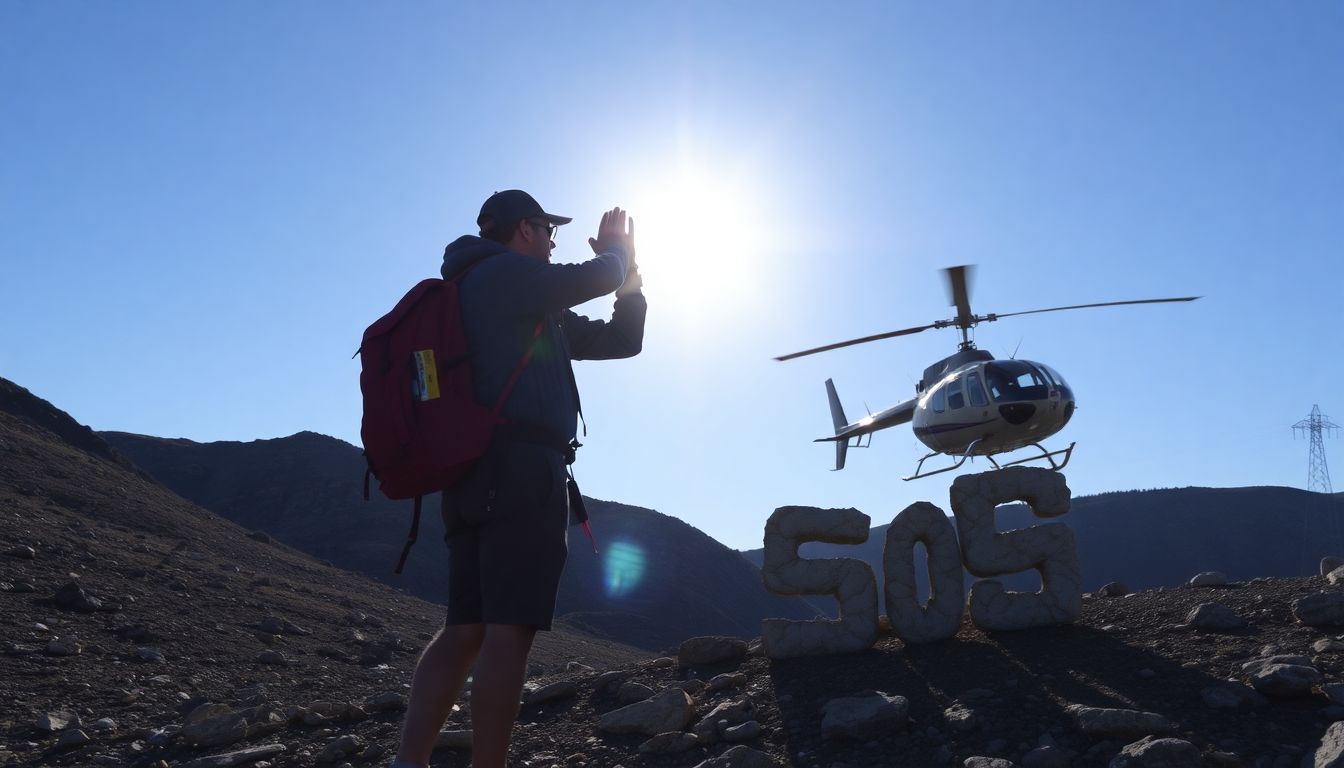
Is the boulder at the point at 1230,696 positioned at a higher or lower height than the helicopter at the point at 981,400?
lower

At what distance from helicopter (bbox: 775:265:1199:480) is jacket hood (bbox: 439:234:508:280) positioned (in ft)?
41.2

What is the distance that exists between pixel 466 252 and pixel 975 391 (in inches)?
522

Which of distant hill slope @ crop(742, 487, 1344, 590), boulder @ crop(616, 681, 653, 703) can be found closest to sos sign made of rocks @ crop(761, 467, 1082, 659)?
boulder @ crop(616, 681, 653, 703)

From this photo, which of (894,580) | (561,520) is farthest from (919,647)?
(561,520)

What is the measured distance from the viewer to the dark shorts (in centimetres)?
335

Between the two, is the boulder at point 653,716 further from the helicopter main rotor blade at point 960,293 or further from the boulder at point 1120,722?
the helicopter main rotor blade at point 960,293

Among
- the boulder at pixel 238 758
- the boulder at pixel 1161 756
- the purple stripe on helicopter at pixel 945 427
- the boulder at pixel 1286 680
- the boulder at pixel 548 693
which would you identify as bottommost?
the boulder at pixel 238 758

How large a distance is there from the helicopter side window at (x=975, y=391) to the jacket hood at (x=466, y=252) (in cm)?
1302

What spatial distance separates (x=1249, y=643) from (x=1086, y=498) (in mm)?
101675

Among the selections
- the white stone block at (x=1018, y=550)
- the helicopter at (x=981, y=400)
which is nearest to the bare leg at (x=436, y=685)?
the white stone block at (x=1018, y=550)

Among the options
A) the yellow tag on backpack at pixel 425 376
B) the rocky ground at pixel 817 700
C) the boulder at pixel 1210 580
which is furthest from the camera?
the boulder at pixel 1210 580

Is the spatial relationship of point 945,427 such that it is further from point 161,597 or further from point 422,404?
point 422,404

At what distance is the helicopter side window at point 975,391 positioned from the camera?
15641 millimetres

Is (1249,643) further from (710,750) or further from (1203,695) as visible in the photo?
(710,750)
